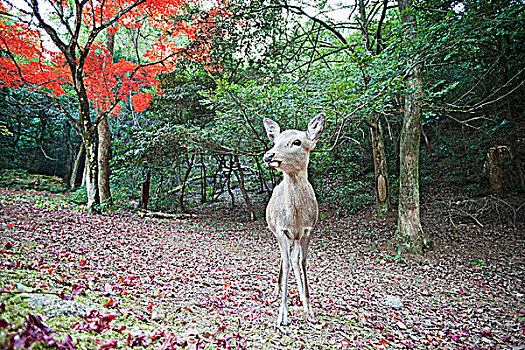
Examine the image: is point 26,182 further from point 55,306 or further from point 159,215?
point 55,306

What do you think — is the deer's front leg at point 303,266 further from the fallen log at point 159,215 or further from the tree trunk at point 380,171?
the fallen log at point 159,215

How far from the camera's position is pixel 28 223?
624 centimetres

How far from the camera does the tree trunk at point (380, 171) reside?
357 inches

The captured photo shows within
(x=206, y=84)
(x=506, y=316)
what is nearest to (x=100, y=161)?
(x=206, y=84)

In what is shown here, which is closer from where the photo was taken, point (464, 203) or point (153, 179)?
point (464, 203)

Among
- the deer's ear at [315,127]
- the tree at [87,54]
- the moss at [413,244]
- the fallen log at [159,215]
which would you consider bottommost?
the moss at [413,244]

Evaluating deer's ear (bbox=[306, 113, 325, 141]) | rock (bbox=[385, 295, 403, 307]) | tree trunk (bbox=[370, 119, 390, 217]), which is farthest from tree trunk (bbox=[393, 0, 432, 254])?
deer's ear (bbox=[306, 113, 325, 141])

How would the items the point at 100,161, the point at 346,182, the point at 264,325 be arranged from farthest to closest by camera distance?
1. the point at 346,182
2. the point at 100,161
3. the point at 264,325

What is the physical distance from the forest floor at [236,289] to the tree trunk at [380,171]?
91cm

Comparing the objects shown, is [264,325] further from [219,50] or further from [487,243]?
[219,50]

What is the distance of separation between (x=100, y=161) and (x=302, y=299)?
29.8 feet

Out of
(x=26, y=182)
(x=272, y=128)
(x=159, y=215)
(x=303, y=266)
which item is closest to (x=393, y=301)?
(x=303, y=266)

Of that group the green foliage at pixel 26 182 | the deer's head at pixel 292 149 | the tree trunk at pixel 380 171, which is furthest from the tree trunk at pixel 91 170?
the tree trunk at pixel 380 171

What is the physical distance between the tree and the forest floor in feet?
11.2
